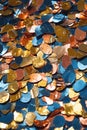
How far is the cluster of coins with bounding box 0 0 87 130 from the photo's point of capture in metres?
1.16

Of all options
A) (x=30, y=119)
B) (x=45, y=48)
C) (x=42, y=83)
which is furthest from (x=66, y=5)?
(x=30, y=119)

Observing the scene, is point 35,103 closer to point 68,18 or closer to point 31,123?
point 31,123

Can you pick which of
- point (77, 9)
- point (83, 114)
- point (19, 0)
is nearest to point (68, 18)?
point (77, 9)

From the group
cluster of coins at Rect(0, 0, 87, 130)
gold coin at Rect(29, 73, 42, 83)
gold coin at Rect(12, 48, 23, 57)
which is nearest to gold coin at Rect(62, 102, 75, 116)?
cluster of coins at Rect(0, 0, 87, 130)

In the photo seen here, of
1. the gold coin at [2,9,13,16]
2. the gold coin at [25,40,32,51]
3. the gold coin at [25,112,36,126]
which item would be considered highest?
the gold coin at [2,9,13,16]

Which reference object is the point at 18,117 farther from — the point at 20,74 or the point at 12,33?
the point at 12,33

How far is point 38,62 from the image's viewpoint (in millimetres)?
1204

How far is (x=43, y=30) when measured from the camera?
4.08 feet

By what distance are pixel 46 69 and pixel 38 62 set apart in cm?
3

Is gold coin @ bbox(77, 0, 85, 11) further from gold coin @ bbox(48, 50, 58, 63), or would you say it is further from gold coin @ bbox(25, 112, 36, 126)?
gold coin @ bbox(25, 112, 36, 126)

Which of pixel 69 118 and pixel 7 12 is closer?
pixel 69 118

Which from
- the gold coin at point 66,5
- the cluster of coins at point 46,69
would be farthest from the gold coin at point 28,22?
the gold coin at point 66,5

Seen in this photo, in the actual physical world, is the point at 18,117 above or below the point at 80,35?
below

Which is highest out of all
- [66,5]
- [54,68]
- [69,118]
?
[66,5]
